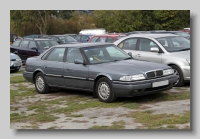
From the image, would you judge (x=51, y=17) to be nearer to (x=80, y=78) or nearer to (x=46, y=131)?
(x=80, y=78)

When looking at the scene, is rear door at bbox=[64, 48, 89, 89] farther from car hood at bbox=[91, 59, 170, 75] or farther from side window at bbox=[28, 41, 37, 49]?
side window at bbox=[28, 41, 37, 49]

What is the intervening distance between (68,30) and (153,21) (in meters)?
11.5

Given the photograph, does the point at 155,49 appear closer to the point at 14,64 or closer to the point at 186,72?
the point at 186,72

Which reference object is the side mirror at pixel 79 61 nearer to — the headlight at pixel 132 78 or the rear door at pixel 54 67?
the rear door at pixel 54 67

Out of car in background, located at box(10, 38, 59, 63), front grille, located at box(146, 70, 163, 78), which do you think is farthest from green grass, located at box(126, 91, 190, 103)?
car in background, located at box(10, 38, 59, 63)

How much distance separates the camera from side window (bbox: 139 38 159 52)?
39.5 feet

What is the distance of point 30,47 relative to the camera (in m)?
20.2

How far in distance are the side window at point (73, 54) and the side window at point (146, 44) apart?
2.77m

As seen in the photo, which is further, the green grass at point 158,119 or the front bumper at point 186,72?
the front bumper at point 186,72

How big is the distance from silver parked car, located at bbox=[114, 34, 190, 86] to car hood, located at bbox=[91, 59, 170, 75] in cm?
160

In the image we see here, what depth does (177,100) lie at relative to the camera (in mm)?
9047

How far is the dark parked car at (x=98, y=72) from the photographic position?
8906mm

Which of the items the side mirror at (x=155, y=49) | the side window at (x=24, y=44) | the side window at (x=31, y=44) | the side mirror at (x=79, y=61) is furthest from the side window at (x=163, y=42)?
the side window at (x=24, y=44)

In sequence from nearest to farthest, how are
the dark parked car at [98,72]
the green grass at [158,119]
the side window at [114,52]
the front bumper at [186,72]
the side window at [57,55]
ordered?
1. the green grass at [158,119]
2. the dark parked car at [98,72]
3. the side window at [114,52]
4. the side window at [57,55]
5. the front bumper at [186,72]
